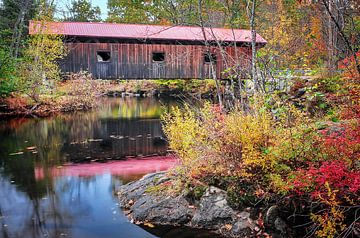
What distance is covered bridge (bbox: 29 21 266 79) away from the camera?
22.6 meters

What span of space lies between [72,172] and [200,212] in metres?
4.70

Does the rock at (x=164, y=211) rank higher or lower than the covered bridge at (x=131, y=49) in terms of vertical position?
lower

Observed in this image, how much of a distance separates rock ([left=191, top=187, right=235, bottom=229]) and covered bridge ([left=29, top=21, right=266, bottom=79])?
1697 centimetres

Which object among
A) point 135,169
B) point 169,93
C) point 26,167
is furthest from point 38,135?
point 169,93

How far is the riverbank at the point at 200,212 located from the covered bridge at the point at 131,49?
16.4 metres

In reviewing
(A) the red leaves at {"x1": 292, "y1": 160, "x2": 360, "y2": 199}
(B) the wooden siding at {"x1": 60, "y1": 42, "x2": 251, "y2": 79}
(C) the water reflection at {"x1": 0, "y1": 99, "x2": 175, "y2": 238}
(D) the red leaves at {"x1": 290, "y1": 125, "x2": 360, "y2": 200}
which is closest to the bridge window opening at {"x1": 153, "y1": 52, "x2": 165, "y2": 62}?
(B) the wooden siding at {"x1": 60, "y1": 42, "x2": 251, "y2": 79}

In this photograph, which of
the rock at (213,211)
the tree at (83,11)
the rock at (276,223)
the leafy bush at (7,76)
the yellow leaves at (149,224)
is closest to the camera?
the rock at (276,223)

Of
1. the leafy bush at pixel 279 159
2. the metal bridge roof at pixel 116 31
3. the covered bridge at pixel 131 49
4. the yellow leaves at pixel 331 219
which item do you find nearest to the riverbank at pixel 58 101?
the covered bridge at pixel 131 49

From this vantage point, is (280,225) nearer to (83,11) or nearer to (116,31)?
(116,31)

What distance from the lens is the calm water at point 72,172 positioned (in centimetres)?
617

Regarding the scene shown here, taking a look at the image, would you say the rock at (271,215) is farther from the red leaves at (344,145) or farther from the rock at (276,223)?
the red leaves at (344,145)

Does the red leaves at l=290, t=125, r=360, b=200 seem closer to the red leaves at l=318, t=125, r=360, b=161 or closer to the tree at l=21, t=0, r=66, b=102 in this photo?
the red leaves at l=318, t=125, r=360, b=161

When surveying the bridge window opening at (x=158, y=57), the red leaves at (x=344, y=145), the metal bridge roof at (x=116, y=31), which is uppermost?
the metal bridge roof at (x=116, y=31)

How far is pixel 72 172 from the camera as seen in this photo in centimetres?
954
